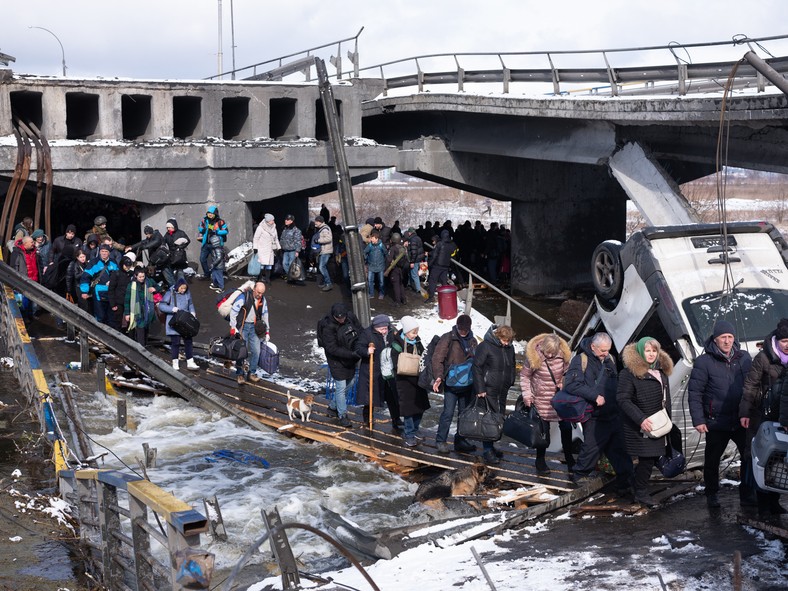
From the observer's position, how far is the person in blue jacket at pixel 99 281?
16.8 m

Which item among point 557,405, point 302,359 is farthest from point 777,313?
point 302,359

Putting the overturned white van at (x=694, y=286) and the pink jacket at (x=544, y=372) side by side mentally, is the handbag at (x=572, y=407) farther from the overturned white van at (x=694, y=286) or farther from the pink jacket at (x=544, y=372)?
the overturned white van at (x=694, y=286)

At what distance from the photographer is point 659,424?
9141 millimetres

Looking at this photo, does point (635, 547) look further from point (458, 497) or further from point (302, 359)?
point (302, 359)

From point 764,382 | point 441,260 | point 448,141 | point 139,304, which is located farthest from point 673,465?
point 448,141

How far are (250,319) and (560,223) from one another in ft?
58.4

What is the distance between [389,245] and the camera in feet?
78.6

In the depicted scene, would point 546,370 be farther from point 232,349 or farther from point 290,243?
point 290,243

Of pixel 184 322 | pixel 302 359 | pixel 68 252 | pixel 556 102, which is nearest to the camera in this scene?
pixel 184 322

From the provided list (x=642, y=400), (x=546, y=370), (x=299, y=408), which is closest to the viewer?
(x=642, y=400)

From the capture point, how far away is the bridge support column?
3094cm

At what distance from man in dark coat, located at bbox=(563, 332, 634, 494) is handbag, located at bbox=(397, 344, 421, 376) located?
7.84 feet

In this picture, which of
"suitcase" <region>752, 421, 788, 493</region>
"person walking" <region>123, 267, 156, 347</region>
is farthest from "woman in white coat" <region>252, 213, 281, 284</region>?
"suitcase" <region>752, 421, 788, 493</region>

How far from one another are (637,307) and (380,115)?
73.7 feet
